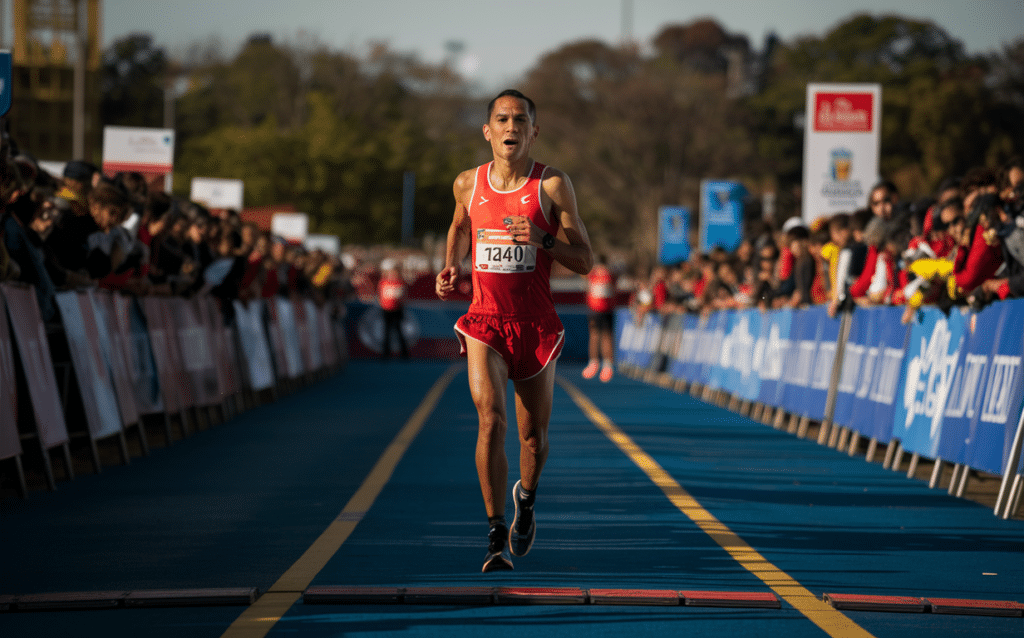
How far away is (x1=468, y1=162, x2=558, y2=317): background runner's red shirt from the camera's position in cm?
755

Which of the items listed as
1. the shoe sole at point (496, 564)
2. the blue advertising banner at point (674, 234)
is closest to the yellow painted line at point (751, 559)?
the shoe sole at point (496, 564)

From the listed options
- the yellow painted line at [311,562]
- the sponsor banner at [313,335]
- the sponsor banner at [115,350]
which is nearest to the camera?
the yellow painted line at [311,562]

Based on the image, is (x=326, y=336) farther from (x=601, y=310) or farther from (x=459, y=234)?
(x=459, y=234)

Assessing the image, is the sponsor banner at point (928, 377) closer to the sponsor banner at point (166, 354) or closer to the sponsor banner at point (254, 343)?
the sponsor banner at point (166, 354)

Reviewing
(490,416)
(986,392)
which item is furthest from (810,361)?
(490,416)

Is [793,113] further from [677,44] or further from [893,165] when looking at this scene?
[677,44]

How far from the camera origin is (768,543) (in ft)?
28.6

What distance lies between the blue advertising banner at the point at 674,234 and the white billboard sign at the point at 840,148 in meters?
24.3

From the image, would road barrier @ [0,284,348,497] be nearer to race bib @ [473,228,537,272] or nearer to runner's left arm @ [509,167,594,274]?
race bib @ [473,228,537,272]

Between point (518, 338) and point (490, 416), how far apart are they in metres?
0.39

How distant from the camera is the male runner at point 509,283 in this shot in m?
7.52

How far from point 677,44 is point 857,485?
113229 mm

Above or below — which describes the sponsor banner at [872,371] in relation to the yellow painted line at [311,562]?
above

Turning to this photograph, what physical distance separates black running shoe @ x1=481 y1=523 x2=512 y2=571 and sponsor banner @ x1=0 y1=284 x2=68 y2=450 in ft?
14.6
